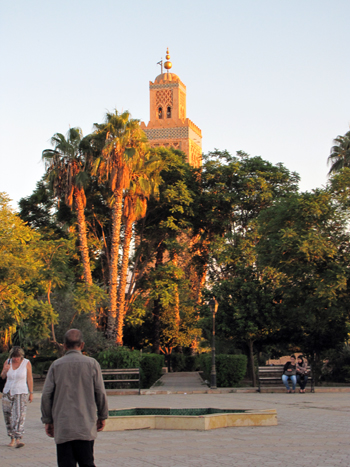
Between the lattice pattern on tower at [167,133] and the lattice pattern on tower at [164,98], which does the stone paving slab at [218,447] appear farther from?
the lattice pattern on tower at [164,98]

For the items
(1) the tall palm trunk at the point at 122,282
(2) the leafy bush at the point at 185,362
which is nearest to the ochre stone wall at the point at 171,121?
(2) the leafy bush at the point at 185,362

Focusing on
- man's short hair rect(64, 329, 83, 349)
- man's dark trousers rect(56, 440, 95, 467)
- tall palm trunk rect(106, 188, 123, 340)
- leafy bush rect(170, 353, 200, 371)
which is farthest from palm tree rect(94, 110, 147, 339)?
man's dark trousers rect(56, 440, 95, 467)

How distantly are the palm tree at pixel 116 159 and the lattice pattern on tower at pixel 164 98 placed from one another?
29.2 m

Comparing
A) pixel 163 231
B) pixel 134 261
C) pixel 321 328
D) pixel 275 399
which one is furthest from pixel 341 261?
pixel 134 261

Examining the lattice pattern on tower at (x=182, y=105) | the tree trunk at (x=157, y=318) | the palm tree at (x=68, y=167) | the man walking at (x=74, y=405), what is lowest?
the man walking at (x=74, y=405)

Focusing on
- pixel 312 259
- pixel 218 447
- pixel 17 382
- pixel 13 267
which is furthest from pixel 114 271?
pixel 218 447

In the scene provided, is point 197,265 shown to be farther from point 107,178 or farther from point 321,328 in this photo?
point 321,328

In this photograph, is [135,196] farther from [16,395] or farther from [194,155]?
[194,155]

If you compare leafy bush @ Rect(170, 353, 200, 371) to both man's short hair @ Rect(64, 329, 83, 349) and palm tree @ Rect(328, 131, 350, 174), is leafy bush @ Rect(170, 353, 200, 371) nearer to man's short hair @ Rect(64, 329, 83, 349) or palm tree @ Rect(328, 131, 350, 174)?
palm tree @ Rect(328, 131, 350, 174)

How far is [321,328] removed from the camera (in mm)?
25906

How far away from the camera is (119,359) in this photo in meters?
26.6

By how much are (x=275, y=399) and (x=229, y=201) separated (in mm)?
20449

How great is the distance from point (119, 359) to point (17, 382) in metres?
16.9

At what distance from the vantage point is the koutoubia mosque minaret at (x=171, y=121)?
58.7m
